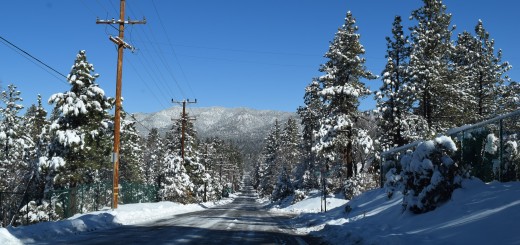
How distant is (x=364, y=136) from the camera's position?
36750mm

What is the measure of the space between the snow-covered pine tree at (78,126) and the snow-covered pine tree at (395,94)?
2149cm

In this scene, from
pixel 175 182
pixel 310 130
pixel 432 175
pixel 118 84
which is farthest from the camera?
pixel 310 130

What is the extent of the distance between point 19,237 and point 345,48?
30.2 meters

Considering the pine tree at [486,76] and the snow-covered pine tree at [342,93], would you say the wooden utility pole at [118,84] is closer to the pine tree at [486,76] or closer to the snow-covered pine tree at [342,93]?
the snow-covered pine tree at [342,93]

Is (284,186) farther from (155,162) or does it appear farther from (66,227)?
(66,227)

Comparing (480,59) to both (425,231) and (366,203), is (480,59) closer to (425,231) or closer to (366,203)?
(366,203)

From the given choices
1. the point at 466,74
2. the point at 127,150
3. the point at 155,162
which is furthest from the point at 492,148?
the point at 155,162

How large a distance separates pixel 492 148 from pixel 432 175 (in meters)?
1.84

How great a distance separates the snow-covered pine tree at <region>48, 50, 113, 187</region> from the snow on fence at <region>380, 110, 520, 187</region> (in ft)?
84.5

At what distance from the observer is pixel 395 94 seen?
116ft

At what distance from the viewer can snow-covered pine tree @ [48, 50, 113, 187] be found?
1271 inches

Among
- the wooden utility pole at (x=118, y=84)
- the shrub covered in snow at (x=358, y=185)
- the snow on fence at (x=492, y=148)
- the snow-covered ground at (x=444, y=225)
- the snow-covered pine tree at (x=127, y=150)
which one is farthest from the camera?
the snow-covered pine tree at (x=127, y=150)

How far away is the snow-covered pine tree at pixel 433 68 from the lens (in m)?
33.5

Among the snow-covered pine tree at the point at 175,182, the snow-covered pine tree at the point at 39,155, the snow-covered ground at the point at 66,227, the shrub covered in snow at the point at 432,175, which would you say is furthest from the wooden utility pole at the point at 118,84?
the snow-covered pine tree at the point at 175,182
